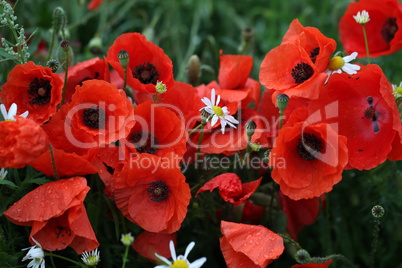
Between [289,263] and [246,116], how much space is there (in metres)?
0.38

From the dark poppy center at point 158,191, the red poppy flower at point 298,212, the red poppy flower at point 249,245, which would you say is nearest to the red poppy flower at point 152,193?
the dark poppy center at point 158,191

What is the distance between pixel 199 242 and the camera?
4.12ft

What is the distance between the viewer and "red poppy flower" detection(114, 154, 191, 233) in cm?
101

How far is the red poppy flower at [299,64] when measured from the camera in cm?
102

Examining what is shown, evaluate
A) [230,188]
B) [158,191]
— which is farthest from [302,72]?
[158,191]

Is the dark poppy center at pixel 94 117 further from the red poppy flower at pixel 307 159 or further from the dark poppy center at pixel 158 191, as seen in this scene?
the red poppy flower at pixel 307 159

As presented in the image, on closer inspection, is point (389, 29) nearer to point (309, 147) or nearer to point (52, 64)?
point (309, 147)

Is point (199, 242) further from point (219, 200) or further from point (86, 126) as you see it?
point (86, 126)

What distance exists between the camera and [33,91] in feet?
3.55

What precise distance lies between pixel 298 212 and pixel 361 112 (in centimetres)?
31

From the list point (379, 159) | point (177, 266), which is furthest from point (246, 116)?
point (177, 266)

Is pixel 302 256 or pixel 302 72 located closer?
pixel 302 256

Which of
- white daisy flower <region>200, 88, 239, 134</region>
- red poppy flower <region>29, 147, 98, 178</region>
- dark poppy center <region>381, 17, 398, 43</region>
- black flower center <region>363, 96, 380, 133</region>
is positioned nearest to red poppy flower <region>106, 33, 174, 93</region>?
white daisy flower <region>200, 88, 239, 134</region>

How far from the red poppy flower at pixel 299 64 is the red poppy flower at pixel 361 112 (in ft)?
0.17
